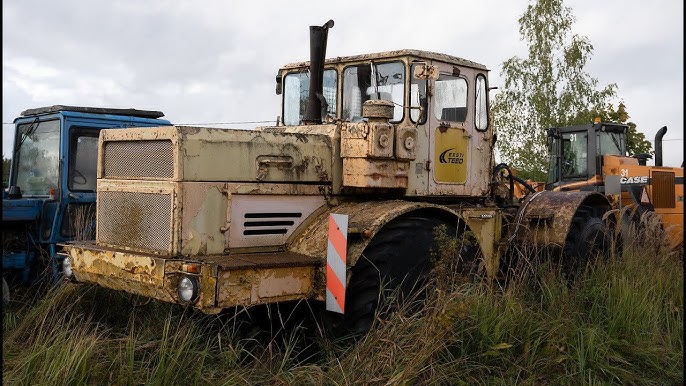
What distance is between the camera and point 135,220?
5750mm

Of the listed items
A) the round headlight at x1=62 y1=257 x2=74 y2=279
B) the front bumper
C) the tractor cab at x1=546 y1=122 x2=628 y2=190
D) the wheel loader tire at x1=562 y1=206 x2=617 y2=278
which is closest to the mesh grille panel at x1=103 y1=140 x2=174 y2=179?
the front bumper

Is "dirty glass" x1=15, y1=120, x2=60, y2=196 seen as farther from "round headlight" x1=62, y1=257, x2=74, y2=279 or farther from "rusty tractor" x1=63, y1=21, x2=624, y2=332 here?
"rusty tractor" x1=63, y1=21, x2=624, y2=332

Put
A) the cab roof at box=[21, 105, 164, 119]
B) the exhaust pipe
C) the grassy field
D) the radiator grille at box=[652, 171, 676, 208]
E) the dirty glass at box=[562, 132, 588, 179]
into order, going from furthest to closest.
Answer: the dirty glass at box=[562, 132, 588, 179]
the exhaust pipe
the radiator grille at box=[652, 171, 676, 208]
the cab roof at box=[21, 105, 164, 119]
the grassy field

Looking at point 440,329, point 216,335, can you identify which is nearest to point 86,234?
point 216,335

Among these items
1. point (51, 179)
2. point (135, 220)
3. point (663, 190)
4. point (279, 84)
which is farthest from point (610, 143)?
point (135, 220)

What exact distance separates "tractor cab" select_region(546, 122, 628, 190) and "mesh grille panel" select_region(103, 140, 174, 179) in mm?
10093

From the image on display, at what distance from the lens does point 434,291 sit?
5.49 metres

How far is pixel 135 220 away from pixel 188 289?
3.29ft

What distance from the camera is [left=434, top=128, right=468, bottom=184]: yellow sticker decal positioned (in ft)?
21.9

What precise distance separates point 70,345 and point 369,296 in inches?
81.9

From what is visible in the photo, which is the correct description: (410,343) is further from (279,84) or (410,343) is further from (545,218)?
(279,84)

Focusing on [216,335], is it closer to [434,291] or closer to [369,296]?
[369,296]

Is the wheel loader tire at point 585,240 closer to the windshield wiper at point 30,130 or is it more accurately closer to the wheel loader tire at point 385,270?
the wheel loader tire at point 385,270

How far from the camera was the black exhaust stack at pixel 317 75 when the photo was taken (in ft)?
21.4
